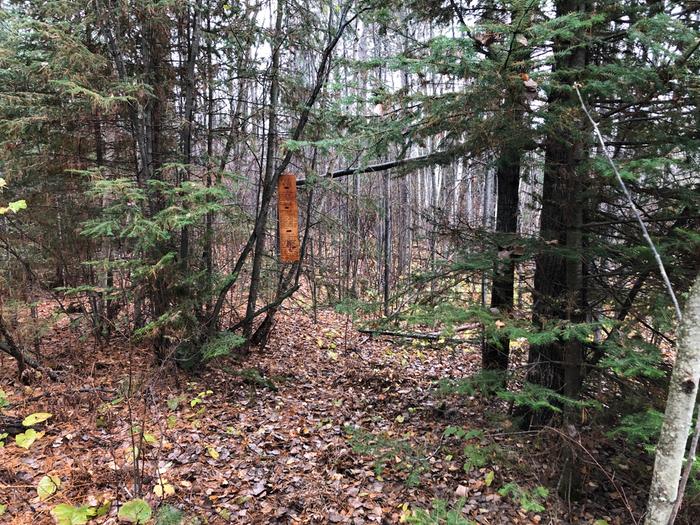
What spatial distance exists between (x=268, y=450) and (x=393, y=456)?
1396 millimetres

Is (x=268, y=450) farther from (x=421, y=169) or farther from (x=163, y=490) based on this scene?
(x=421, y=169)

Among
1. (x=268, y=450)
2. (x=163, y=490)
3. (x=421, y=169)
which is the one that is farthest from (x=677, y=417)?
(x=421, y=169)

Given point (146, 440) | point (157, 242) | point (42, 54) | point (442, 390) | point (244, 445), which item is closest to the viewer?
point (146, 440)

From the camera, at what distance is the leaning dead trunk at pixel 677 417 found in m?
1.55

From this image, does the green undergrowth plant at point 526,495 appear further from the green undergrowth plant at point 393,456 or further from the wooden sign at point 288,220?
the wooden sign at point 288,220

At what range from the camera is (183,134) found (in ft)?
18.3

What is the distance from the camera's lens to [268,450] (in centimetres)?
429

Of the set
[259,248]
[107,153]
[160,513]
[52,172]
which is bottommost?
[160,513]

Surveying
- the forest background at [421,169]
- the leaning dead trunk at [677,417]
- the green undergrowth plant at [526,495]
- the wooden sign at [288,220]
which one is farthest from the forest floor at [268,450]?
the wooden sign at [288,220]

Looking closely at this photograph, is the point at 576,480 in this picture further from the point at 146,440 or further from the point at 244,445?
the point at 146,440

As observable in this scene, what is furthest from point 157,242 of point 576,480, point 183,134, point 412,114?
point 576,480

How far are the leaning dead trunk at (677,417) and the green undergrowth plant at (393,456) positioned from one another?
2.44 metres

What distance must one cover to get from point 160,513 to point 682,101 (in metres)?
5.00

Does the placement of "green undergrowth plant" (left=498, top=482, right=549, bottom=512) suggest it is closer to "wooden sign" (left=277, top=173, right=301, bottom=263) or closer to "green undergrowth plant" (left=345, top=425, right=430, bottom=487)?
"green undergrowth plant" (left=345, top=425, right=430, bottom=487)
